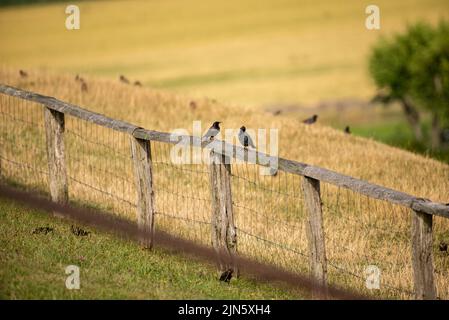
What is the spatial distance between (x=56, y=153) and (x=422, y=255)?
642 centimetres

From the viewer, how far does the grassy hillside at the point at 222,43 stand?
85.8 m

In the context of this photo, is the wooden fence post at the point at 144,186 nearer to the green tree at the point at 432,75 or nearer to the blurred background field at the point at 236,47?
the blurred background field at the point at 236,47

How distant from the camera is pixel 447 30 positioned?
64188 mm

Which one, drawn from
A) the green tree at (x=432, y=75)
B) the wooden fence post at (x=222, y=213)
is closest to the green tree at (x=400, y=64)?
the green tree at (x=432, y=75)

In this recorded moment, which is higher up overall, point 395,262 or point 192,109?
point 192,109

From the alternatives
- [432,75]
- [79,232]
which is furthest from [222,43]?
[79,232]

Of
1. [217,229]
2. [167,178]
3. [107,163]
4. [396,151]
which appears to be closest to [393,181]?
[396,151]

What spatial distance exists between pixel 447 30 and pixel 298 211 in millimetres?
51354

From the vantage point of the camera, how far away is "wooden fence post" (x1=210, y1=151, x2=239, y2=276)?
11.2 meters

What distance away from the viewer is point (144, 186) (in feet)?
40.4

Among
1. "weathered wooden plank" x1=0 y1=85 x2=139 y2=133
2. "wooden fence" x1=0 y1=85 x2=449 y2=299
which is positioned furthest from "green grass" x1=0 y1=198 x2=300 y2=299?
"weathered wooden plank" x1=0 y1=85 x2=139 y2=133
